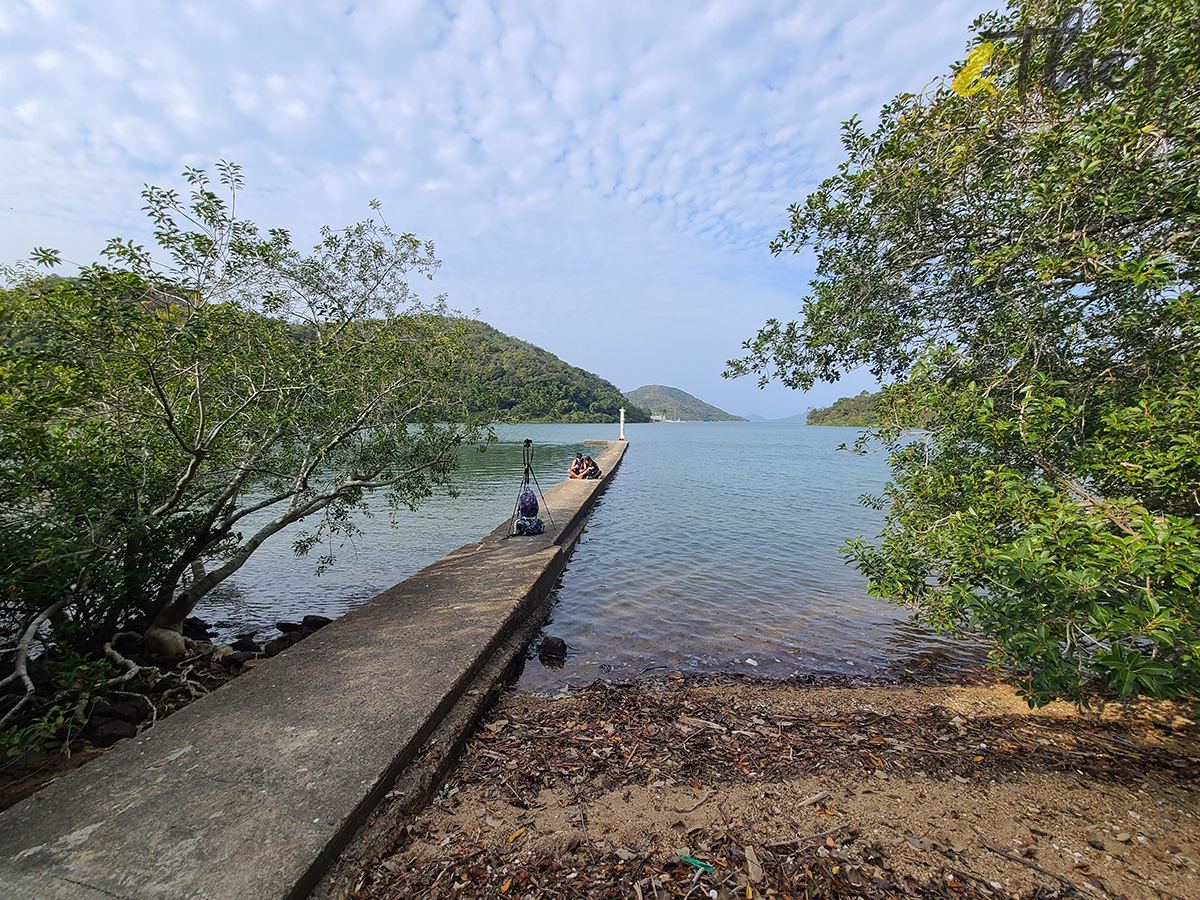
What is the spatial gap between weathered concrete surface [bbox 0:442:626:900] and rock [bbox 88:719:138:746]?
49 centimetres

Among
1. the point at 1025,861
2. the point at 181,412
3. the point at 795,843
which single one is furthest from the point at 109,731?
the point at 1025,861

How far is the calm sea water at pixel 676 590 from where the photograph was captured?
227 inches

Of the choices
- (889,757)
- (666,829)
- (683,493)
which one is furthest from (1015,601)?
(683,493)

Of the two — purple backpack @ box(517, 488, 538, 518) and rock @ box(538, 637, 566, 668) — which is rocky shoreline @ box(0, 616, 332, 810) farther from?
purple backpack @ box(517, 488, 538, 518)

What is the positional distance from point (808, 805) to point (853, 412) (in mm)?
37795

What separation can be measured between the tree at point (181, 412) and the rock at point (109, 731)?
2.35ft

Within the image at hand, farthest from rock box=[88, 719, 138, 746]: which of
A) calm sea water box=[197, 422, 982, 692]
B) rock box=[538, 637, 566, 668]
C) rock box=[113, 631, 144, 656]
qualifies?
rock box=[538, 637, 566, 668]

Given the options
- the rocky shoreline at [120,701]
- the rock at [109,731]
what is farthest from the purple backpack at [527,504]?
the rock at [109,731]

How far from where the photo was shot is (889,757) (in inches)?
138

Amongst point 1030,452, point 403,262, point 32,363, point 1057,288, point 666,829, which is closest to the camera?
point 666,829

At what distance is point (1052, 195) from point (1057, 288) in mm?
722

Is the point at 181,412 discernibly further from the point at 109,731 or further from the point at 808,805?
the point at 808,805

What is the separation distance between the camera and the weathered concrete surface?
2195 mm

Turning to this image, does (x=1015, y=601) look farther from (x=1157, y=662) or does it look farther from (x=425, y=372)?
(x=425, y=372)
